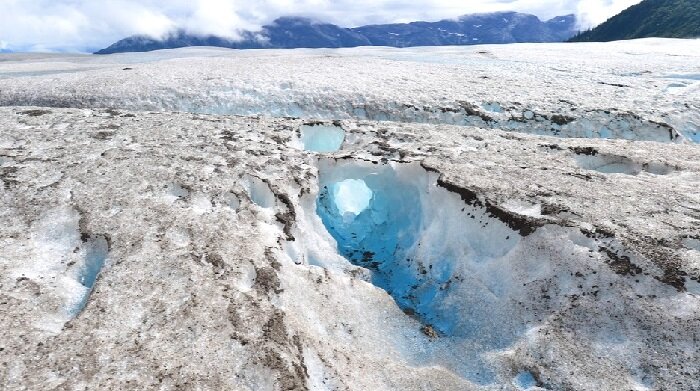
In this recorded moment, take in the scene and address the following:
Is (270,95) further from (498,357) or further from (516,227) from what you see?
(498,357)

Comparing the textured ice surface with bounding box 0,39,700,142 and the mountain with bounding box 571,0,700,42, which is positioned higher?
the mountain with bounding box 571,0,700,42

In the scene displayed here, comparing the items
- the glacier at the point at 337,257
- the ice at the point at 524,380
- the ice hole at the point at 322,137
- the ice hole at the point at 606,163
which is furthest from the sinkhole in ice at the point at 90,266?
the ice hole at the point at 606,163

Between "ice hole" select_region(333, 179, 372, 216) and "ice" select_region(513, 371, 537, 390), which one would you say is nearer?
"ice" select_region(513, 371, 537, 390)

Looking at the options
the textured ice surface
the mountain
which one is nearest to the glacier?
the textured ice surface


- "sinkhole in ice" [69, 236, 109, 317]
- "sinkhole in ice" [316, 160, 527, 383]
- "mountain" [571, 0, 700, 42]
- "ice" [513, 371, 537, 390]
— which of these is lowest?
"ice" [513, 371, 537, 390]

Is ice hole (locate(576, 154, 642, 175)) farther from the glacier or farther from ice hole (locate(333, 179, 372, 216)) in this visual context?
ice hole (locate(333, 179, 372, 216))

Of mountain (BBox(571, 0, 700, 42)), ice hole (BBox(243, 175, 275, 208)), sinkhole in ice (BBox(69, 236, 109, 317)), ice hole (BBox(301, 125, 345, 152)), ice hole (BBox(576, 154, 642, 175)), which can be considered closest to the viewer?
sinkhole in ice (BBox(69, 236, 109, 317))

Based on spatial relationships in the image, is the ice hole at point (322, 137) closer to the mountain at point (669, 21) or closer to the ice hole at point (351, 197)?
the ice hole at point (351, 197)
